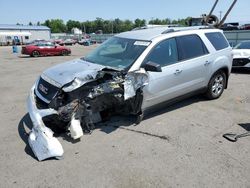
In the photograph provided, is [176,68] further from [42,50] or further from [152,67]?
[42,50]

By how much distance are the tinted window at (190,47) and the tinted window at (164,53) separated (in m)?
0.18

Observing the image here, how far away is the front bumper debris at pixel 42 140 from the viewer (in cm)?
400

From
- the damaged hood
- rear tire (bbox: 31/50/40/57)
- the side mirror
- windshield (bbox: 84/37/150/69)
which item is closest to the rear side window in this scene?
windshield (bbox: 84/37/150/69)

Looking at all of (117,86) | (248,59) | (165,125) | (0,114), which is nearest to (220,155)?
(165,125)

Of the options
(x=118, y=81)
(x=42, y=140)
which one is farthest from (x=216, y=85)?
(x=42, y=140)

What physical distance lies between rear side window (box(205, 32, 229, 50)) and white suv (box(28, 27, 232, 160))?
0.36m

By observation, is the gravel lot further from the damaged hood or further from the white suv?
the damaged hood

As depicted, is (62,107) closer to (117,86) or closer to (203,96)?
(117,86)

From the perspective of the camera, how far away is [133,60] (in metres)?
5.16

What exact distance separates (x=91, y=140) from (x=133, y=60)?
1.72 meters

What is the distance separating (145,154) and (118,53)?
2458 mm

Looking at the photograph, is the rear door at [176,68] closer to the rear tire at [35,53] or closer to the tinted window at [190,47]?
the tinted window at [190,47]

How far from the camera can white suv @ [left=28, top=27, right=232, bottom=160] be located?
179 inches

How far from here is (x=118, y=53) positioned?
574 cm
